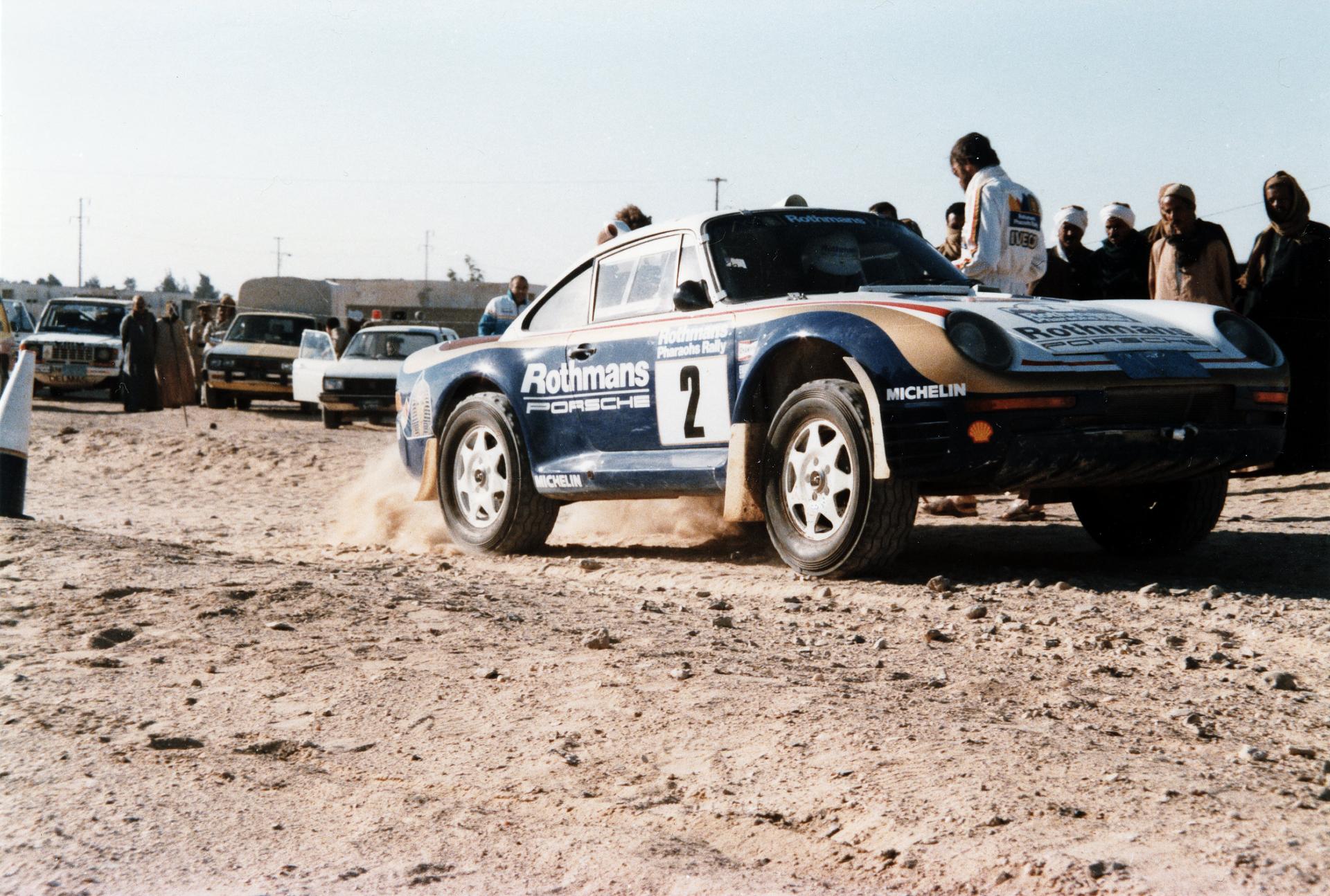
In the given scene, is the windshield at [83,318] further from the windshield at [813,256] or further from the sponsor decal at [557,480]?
the windshield at [813,256]

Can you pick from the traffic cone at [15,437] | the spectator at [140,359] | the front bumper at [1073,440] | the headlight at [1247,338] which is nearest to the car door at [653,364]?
the front bumper at [1073,440]

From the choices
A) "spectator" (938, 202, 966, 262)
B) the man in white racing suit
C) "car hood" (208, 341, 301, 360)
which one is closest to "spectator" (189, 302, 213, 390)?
"car hood" (208, 341, 301, 360)

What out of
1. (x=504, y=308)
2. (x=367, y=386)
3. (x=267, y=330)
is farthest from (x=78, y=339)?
(x=504, y=308)

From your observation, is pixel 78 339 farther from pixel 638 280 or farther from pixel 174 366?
pixel 638 280

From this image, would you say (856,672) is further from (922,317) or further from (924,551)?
(924,551)

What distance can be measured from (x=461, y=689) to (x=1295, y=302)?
20.0 feet

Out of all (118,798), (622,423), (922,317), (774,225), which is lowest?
(118,798)

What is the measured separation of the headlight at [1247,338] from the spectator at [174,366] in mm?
15880

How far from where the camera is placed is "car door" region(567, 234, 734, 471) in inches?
255

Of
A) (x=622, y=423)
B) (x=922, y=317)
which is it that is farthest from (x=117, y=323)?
(x=922, y=317)

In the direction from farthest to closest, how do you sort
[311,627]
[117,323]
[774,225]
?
[117,323]
[774,225]
[311,627]

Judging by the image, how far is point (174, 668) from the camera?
4504mm

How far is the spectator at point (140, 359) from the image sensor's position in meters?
20.3

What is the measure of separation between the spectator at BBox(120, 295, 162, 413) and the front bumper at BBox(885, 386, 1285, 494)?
16710 mm
